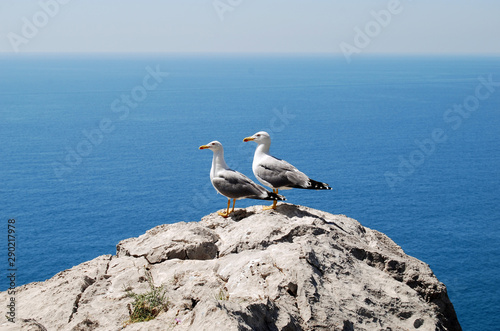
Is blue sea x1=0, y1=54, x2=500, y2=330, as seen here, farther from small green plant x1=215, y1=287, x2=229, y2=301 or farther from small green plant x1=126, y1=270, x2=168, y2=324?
small green plant x1=126, y1=270, x2=168, y2=324

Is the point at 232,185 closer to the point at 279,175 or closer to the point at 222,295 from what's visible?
the point at 279,175

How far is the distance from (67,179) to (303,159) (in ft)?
186

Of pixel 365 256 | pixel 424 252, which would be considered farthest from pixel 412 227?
pixel 365 256

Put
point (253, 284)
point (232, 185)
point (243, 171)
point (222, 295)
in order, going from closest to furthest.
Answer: point (222, 295)
point (253, 284)
point (232, 185)
point (243, 171)

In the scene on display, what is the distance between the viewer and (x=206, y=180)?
116 metres

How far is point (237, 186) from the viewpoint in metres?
16.9

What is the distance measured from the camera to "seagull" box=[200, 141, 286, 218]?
16500 mm

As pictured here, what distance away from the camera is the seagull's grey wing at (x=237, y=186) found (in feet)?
54.3

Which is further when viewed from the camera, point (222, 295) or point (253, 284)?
→ point (253, 284)

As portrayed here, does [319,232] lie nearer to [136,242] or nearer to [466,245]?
[136,242]

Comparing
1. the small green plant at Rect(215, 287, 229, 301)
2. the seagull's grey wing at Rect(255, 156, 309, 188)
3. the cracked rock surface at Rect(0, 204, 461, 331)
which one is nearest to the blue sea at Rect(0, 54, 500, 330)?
the seagull's grey wing at Rect(255, 156, 309, 188)

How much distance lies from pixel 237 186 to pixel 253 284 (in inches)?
242

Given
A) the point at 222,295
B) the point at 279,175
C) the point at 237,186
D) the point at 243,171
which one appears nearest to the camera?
the point at 222,295

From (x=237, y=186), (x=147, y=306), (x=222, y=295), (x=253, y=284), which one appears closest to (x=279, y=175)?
(x=237, y=186)
